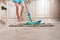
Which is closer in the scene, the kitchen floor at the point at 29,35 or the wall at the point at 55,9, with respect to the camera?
the kitchen floor at the point at 29,35

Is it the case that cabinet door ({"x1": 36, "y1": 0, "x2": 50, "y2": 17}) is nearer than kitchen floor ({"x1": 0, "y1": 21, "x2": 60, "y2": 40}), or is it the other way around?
kitchen floor ({"x1": 0, "y1": 21, "x2": 60, "y2": 40})

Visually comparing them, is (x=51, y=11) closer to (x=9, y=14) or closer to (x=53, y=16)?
(x=53, y=16)

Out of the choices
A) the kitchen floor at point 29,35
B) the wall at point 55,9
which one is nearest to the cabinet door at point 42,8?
the wall at point 55,9

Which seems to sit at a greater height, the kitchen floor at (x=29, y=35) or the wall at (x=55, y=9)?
the wall at (x=55, y=9)

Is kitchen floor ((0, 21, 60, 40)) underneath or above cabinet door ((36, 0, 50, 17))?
underneath

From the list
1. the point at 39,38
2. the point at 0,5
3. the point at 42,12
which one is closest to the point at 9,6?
the point at 0,5

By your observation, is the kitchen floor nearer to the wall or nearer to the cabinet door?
the cabinet door

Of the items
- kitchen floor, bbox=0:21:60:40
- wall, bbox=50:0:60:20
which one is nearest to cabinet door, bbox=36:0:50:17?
wall, bbox=50:0:60:20

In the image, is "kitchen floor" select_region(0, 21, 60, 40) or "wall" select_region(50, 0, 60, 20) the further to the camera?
"wall" select_region(50, 0, 60, 20)

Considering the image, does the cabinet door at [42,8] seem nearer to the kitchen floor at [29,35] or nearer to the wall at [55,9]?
the wall at [55,9]

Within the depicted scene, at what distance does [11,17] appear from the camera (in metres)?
4.16

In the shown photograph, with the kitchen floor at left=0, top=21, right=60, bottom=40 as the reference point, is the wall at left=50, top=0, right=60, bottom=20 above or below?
above

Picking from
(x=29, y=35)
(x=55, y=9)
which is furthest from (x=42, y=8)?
(x=29, y=35)

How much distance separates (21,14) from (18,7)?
0.75 feet
